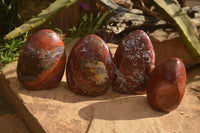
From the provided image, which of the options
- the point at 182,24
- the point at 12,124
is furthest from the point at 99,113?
the point at 182,24

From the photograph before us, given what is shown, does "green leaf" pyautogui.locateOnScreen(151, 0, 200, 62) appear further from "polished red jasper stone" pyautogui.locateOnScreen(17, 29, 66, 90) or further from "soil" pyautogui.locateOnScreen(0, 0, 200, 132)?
"polished red jasper stone" pyautogui.locateOnScreen(17, 29, 66, 90)

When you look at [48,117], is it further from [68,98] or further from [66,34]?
[66,34]

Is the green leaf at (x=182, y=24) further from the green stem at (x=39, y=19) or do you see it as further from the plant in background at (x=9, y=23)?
the plant in background at (x=9, y=23)

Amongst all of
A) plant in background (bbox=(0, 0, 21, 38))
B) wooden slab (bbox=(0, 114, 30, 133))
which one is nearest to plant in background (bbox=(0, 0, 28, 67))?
plant in background (bbox=(0, 0, 21, 38))

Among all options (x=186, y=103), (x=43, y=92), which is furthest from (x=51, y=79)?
(x=186, y=103)

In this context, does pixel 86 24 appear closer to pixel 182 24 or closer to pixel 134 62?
pixel 182 24
